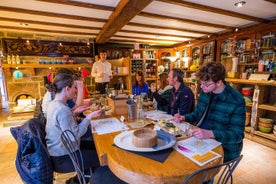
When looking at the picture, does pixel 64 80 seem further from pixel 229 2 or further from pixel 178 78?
pixel 229 2

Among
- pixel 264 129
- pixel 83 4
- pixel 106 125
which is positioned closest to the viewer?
pixel 106 125

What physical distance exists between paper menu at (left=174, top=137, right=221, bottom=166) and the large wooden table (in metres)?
0.03

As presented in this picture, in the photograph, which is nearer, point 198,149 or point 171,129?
point 198,149

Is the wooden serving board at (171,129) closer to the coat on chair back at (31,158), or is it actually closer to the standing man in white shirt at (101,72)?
the coat on chair back at (31,158)

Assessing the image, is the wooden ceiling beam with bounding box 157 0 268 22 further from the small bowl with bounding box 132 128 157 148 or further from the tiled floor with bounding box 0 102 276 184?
the tiled floor with bounding box 0 102 276 184

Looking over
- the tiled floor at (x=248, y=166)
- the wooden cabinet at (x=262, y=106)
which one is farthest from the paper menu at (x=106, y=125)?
the wooden cabinet at (x=262, y=106)

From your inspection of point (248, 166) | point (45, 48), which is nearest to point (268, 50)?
point (248, 166)

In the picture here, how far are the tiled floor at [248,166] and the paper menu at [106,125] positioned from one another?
1063 mm

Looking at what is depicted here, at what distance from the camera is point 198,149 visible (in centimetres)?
95

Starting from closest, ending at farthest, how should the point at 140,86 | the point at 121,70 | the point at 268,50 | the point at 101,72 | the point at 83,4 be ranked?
1. the point at 83,4
2. the point at 268,50
3. the point at 140,86
4. the point at 101,72
5. the point at 121,70

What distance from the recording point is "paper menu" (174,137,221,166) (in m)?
0.85

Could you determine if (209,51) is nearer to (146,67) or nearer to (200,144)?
(146,67)

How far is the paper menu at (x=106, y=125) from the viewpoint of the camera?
1.27 metres

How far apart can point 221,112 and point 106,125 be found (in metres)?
1.00
